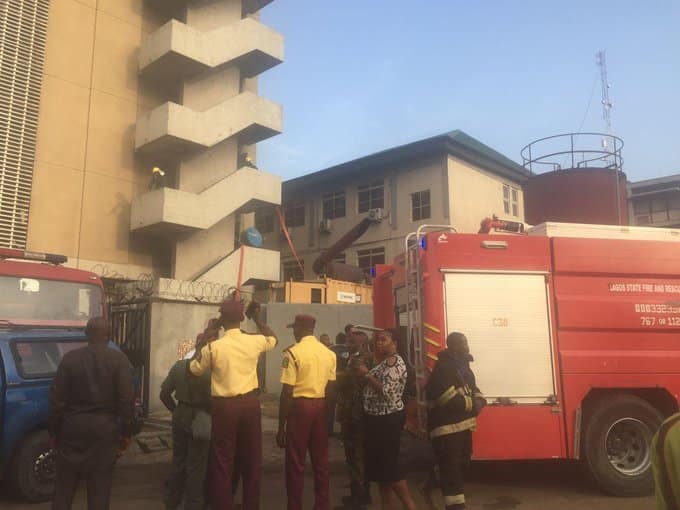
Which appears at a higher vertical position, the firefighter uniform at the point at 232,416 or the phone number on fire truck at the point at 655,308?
the phone number on fire truck at the point at 655,308

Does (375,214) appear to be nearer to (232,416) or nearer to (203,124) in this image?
(203,124)

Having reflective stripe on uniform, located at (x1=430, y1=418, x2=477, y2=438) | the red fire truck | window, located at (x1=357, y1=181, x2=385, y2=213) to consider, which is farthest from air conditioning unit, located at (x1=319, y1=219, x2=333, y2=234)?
reflective stripe on uniform, located at (x1=430, y1=418, x2=477, y2=438)

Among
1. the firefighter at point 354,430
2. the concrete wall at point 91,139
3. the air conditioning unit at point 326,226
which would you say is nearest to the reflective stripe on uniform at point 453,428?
the firefighter at point 354,430

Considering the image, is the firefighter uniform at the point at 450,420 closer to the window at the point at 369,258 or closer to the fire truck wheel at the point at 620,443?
the fire truck wheel at the point at 620,443

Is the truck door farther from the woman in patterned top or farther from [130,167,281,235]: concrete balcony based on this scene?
[130,167,281,235]: concrete balcony

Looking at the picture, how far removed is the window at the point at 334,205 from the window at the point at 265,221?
12.2ft

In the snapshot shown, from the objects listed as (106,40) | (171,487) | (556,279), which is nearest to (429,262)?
(556,279)

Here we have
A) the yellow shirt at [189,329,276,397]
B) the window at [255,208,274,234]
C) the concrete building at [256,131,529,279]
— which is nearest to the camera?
the yellow shirt at [189,329,276,397]

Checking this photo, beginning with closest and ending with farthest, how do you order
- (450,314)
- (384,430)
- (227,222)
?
(384,430) < (450,314) < (227,222)

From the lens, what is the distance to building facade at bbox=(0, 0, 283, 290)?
1692cm

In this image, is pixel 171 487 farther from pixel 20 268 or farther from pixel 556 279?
pixel 556 279

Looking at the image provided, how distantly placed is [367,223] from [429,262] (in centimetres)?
1944

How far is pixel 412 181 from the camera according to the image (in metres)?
27.2

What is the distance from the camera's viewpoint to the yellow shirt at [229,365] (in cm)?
512
